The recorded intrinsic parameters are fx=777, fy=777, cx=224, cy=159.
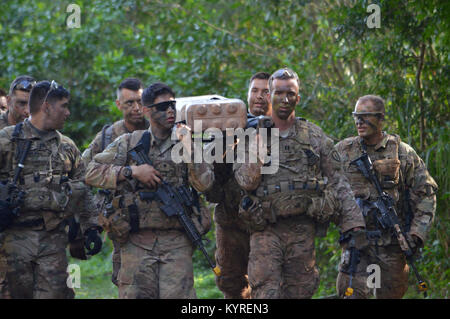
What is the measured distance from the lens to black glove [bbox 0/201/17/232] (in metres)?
6.16

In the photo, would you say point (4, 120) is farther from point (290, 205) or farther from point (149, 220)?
point (290, 205)

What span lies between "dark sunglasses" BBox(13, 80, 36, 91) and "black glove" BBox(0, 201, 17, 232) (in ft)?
5.90

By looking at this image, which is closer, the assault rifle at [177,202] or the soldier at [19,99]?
the assault rifle at [177,202]

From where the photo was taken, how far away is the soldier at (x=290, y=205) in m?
6.40

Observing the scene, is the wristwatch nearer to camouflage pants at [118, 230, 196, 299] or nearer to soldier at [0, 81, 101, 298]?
camouflage pants at [118, 230, 196, 299]

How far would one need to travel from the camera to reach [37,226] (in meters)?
6.42

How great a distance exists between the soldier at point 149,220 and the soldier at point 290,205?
0.45 metres

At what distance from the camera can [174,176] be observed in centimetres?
638

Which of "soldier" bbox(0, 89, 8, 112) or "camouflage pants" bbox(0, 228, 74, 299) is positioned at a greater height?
"soldier" bbox(0, 89, 8, 112)

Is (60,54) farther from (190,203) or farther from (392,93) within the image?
(190,203)

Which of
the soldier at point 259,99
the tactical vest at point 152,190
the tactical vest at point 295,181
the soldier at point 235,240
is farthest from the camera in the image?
the soldier at point 259,99

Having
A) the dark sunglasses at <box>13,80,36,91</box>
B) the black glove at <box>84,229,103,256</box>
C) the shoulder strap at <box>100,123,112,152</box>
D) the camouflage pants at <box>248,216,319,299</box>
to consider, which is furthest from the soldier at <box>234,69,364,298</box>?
the dark sunglasses at <box>13,80,36,91</box>

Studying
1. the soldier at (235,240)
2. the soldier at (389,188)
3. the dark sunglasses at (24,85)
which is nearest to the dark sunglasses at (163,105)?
the soldier at (235,240)

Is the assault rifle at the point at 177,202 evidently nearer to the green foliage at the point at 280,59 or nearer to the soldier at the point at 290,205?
the soldier at the point at 290,205
